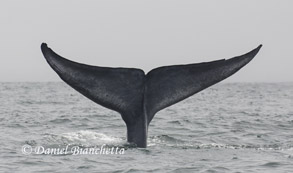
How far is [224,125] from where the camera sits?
59.7 feet

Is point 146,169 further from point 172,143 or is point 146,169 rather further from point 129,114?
point 172,143

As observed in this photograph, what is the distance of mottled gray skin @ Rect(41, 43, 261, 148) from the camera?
920cm

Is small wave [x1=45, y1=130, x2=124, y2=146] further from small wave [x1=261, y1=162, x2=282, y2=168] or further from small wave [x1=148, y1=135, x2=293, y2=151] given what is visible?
small wave [x1=261, y1=162, x2=282, y2=168]

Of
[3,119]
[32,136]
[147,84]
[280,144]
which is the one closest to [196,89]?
[147,84]

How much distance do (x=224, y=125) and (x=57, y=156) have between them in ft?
28.6

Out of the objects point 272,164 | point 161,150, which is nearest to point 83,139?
point 161,150

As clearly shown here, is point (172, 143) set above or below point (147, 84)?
below

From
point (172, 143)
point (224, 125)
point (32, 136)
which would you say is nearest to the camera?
point (172, 143)

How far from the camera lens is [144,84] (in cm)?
958
